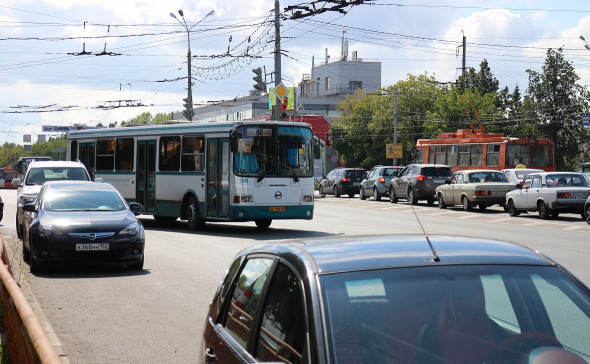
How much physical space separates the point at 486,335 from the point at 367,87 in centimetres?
13319

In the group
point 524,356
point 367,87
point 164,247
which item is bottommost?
point 164,247

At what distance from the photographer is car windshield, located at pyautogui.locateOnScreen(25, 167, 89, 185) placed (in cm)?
2178

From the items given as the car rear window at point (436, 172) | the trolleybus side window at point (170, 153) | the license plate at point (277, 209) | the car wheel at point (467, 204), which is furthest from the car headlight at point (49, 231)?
the car rear window at point (436, 172)

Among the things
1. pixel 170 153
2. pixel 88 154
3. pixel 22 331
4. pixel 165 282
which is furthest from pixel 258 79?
pixel 22 331

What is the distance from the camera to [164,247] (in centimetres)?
1881

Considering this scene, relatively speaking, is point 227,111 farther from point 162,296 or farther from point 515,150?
point 162,296

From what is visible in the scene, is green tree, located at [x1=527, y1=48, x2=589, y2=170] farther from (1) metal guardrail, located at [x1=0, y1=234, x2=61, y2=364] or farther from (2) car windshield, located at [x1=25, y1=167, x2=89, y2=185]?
(1) metal guardrail, located at [x1=0, y1=234, x2=61, y2=364]

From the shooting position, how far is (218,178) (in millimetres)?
22641

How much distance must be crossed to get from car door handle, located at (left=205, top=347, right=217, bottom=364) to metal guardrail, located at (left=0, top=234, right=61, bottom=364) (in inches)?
35.3

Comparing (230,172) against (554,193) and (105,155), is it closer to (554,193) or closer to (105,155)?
(105,155)

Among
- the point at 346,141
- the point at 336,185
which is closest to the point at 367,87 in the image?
the point at 346,141

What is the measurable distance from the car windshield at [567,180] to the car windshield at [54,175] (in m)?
14.9

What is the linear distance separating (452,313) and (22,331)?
3.81 metres

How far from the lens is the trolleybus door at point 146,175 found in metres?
25.4
